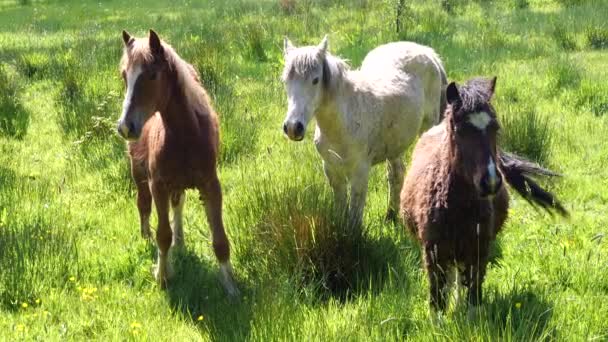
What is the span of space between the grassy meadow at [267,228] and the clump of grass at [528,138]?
0.07ft

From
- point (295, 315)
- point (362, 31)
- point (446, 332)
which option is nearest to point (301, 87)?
point (295, 315)

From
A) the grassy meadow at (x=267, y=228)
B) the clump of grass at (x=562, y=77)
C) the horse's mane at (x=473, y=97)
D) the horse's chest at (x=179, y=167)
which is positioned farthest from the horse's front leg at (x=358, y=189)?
the clump of grass at (x=562, y=77)

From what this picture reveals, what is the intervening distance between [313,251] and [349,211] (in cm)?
54

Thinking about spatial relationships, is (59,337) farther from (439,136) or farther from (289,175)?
(439,136)

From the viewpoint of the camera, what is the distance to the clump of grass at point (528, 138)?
612cm

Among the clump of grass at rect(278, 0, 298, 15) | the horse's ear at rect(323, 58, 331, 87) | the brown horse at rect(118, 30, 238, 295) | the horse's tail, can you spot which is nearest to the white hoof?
the brown horse at rect(118, 30, 238, 295)

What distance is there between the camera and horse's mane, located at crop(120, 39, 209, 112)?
366 centimetres

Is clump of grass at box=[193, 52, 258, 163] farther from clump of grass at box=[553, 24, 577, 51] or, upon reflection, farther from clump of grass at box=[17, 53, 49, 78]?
clump of grass at box=[553, 24, 577, 51]

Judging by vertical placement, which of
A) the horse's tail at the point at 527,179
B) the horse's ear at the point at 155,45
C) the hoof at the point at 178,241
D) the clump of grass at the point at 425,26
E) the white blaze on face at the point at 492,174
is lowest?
the hoof at the point at 178,241

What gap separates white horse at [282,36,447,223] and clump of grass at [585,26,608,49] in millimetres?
6152

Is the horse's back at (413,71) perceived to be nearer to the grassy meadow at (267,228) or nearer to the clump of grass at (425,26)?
the grassy meadow at (267,228)

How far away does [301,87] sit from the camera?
162 inches

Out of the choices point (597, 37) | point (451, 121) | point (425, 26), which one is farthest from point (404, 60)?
point (597, 37)

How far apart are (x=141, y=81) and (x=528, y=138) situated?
13.4ft
